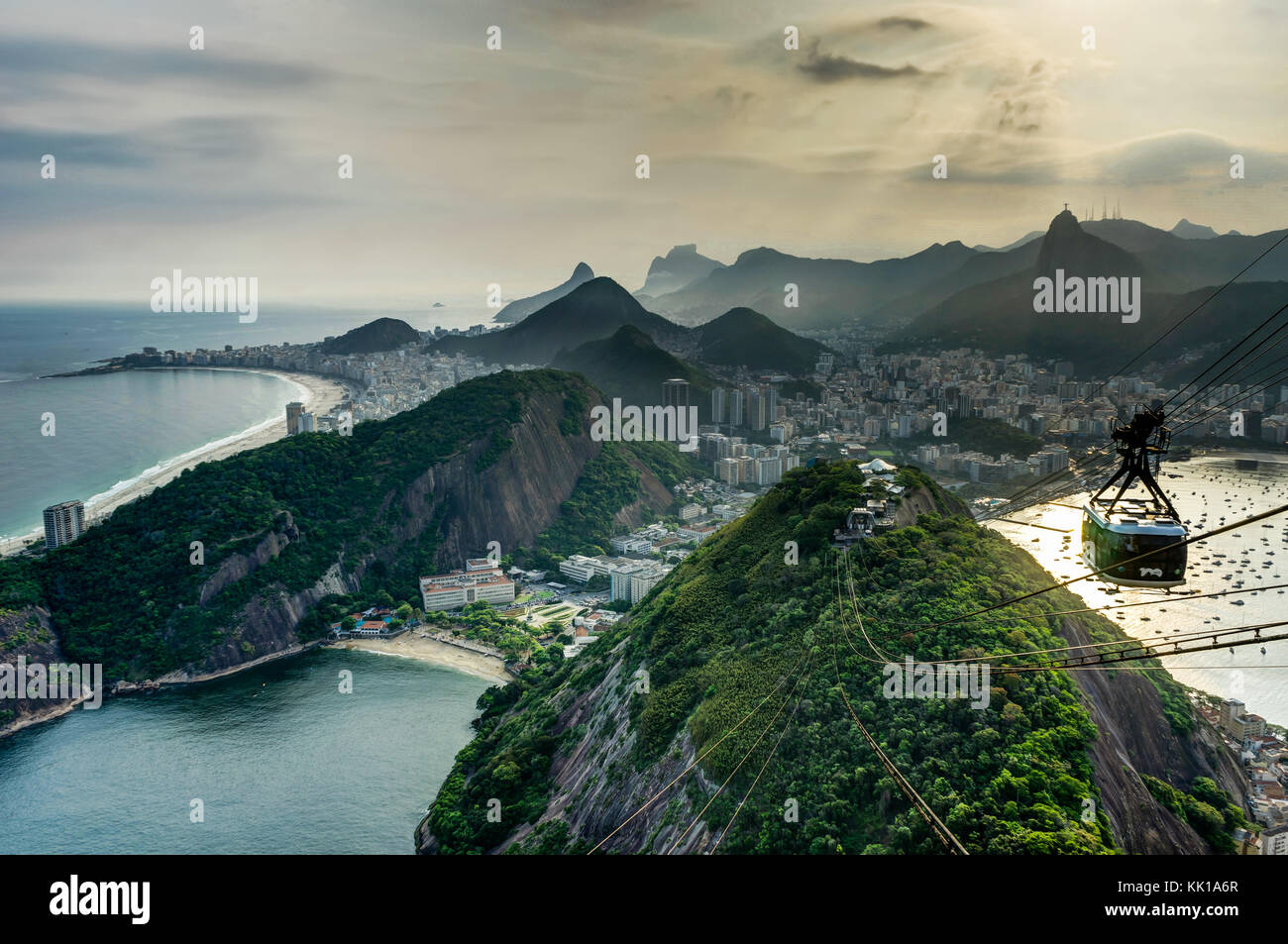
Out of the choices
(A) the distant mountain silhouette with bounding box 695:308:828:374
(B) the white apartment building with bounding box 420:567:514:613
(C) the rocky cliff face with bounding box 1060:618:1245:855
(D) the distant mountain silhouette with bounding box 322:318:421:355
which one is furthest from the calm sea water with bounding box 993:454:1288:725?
(D) the distant mountain silhouette with bounding box 322:318:421:355

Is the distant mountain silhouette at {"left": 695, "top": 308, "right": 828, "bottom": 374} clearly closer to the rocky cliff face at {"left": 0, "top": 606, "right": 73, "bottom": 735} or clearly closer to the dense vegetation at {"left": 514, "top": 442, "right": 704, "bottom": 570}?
the dense vegetation at {"left": 514, "top": 442, "right": 704, "bottom": 570}

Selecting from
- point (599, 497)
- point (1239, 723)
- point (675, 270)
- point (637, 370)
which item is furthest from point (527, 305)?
point (1239, 723)

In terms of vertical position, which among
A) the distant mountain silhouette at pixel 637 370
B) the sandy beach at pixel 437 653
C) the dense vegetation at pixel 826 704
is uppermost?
the distant mountain silhouette at pixel 637 370

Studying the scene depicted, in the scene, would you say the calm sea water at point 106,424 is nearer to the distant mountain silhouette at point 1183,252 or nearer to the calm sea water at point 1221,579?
the calm sea water at point 1221,579

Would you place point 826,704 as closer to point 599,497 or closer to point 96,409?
point 599,497

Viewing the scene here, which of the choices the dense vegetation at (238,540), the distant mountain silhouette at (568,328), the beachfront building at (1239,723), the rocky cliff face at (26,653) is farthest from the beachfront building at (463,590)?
the distant mountain silhouette at (568,328)
